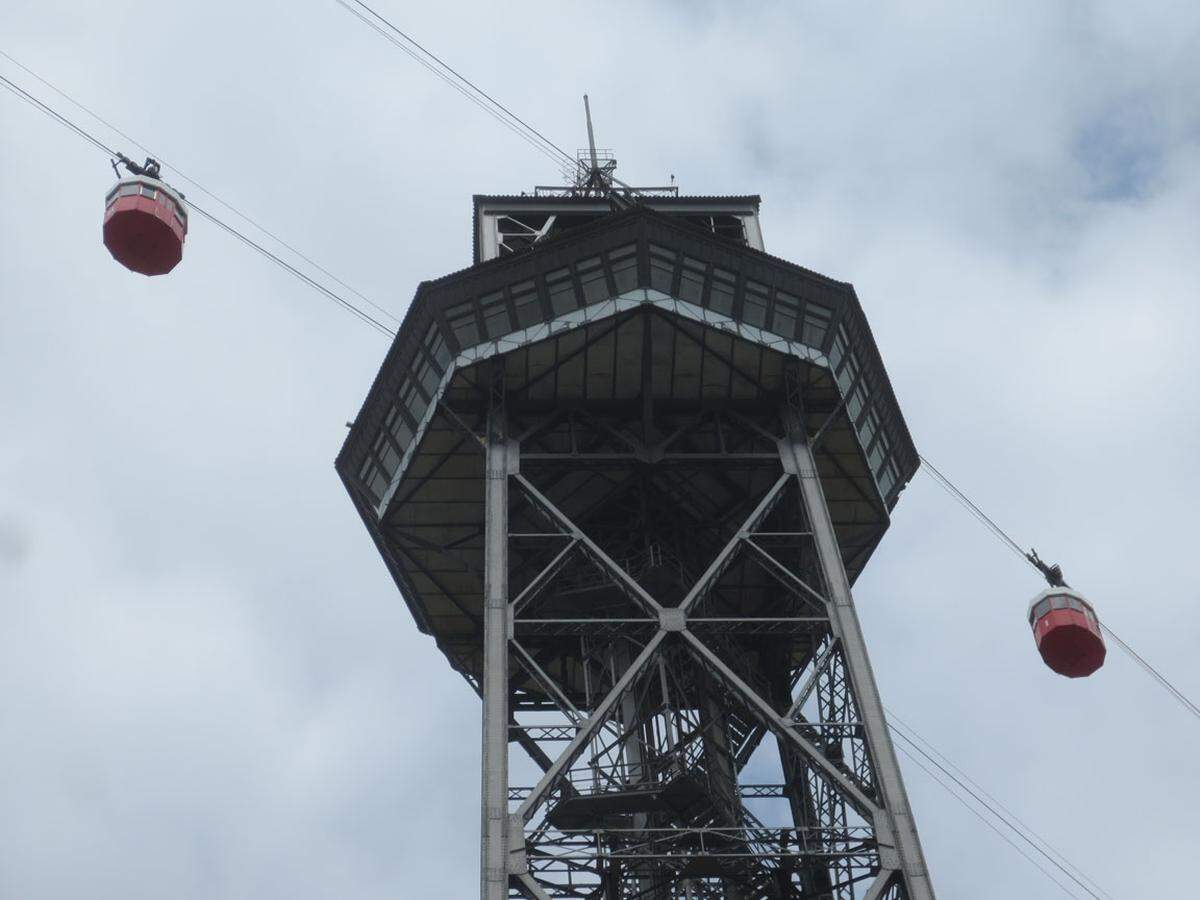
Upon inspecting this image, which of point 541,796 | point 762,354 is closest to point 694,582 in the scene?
point 762,354

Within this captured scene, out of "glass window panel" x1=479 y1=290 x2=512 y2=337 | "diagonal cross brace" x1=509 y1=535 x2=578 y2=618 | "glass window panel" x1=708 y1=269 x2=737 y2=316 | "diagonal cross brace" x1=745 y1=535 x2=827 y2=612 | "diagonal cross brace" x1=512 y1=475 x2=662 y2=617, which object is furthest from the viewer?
"glass window panel" x1=708 y1=269 x2=737 y2=316

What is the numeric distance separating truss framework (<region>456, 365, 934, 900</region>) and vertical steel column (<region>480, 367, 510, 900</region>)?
0.16 feet

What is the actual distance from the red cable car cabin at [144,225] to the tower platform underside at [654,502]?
43.5 ft

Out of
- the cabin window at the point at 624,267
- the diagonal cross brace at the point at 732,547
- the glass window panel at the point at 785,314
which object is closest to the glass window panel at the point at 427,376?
the cabin window at the point at 624,267

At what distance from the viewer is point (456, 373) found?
4625 centimetres

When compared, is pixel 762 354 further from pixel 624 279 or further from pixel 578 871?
pixel 578 871

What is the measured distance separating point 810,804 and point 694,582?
7.24 metres

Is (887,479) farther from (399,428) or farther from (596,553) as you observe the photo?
(399,428)

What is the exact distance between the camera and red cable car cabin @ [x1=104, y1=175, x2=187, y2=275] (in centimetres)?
3091

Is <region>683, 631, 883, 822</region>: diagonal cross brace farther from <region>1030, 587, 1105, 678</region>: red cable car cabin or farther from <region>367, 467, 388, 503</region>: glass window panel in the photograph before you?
<region>367, 467, 388, 503</region>: glass window panel

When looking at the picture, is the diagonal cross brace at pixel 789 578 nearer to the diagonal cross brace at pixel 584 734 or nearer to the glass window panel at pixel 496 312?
the diagonal cross brace at pixel 584 734

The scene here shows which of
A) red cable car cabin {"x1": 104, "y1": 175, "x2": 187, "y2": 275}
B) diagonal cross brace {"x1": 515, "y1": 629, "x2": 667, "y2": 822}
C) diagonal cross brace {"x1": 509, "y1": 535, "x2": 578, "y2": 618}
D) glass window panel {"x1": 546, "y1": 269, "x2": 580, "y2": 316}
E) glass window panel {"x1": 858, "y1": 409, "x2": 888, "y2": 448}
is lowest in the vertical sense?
diagonal cross brace {"x1": 515, "y1": 629, "x2": 667, "y2": 822}

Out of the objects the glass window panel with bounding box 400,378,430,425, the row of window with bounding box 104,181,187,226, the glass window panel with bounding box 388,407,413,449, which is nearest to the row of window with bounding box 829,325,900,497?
the glass window panel with bounding box 400,378,430,425

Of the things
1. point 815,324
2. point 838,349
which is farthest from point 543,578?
point 838,349
